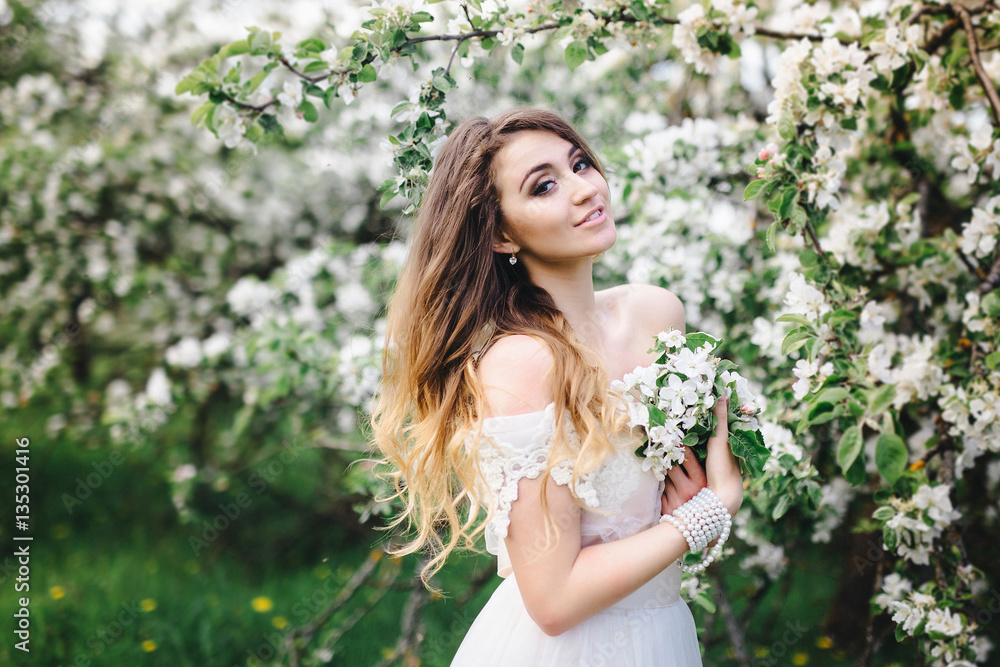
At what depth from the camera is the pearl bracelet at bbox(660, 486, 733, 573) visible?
1400 millimetres

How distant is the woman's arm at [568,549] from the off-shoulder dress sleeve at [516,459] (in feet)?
0.06

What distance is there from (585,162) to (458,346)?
0.55 meters

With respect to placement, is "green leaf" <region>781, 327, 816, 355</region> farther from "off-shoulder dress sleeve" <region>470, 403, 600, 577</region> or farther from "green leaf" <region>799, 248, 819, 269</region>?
"off-shoulder dress sleeve" <region>470, 403, 600, 577</region>

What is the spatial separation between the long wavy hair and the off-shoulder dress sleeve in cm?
8

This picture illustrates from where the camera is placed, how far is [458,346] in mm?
1685

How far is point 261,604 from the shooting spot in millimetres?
3764

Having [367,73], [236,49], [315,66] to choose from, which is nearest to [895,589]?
[367,73]

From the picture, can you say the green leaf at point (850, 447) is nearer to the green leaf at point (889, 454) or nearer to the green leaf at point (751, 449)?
the green leaf at point (889, 454)

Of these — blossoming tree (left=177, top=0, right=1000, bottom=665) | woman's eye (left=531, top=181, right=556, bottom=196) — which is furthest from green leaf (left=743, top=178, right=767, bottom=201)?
woman's eye (left=531, top=181, right=556, bottom=196)

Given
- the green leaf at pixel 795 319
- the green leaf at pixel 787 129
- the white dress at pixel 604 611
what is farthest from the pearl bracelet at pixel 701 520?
the green leaf at pixel 787 129

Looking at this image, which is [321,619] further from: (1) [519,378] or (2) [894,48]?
(2) [894,48]

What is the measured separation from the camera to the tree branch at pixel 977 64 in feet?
6.35

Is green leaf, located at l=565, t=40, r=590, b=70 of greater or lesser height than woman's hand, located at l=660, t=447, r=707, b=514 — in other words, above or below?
above

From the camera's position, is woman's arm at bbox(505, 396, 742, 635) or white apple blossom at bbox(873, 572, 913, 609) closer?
woman's arm at bbox(505, 396, 742, 635)
